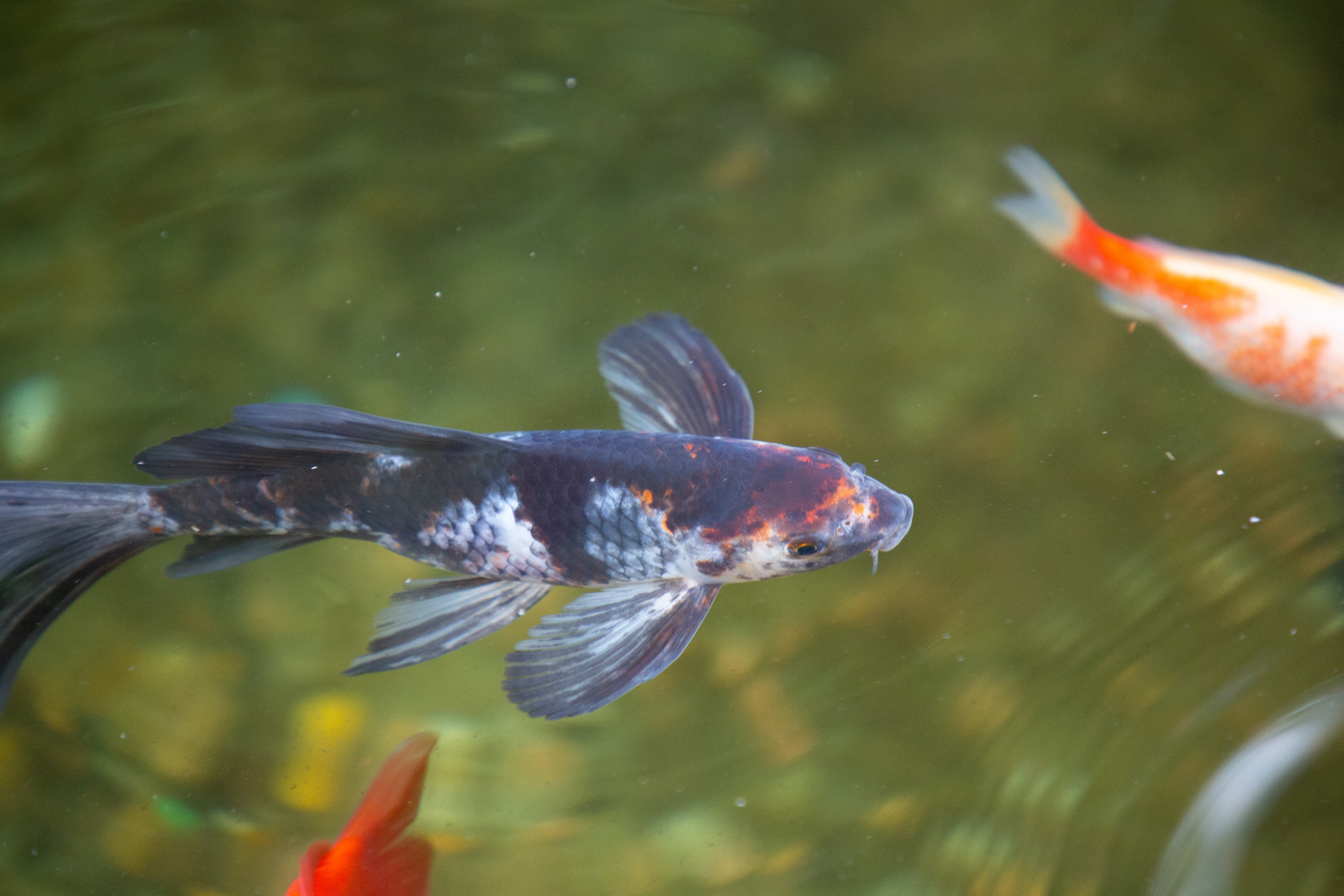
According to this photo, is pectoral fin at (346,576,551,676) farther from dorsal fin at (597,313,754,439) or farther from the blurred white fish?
the blurred white fish

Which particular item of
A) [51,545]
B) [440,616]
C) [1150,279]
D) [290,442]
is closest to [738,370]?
[1150,279]

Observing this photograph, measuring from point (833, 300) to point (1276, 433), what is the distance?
1411 mm

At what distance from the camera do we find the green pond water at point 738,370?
257cm

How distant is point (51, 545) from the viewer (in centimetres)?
180

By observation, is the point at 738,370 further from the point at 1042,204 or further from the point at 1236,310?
the point at 1236,310

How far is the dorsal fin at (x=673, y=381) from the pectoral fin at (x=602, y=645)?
38 centimetres

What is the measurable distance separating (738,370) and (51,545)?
5.89ft

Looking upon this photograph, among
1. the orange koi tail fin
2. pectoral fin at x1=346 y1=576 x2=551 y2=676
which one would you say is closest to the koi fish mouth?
pectoral fin at x1=346 y1=576 x2=551 y2=676

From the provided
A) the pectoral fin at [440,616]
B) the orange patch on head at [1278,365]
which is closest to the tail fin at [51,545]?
the pectoral fin at [440,616]

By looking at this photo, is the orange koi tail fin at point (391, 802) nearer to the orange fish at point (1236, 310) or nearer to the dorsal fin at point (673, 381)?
the dorsal fin at point (673, 381)

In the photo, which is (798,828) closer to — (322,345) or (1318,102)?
(322,345)

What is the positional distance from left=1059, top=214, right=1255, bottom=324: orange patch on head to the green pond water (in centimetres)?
37

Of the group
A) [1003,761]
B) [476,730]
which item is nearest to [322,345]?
[476,730]

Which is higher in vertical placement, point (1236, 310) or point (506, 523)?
point (1236, 310)
